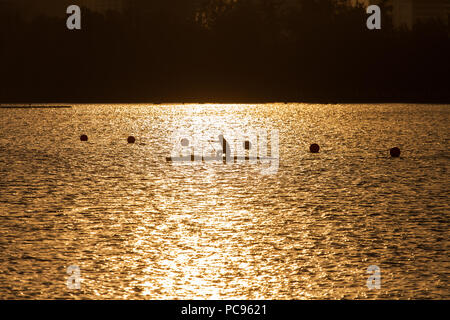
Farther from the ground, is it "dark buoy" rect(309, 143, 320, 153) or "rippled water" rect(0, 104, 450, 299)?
"dark buoy" rect(309, 143, 320, 153)

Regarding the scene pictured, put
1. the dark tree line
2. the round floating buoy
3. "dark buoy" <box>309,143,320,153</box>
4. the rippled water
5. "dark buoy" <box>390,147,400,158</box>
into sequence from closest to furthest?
the rippled water
"dark buoy" <box>390,147,400,158</box>
"dark buoy" <box>309,143,320,153</box>
the round floating buoy
the dark tree line

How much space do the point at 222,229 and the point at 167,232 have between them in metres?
0.84

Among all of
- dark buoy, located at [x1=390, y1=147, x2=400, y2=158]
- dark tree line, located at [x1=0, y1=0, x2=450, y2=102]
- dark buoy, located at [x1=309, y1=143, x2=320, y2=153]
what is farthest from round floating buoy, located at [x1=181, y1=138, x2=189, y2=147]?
dark tree line, located at [x1=0, y1=0, x2=450, y2=102]

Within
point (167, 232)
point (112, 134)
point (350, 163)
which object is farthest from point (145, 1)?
point (167, 232)

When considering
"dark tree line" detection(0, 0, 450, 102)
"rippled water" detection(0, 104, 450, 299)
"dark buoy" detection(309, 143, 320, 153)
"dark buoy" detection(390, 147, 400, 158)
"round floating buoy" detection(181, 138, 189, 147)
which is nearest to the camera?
"rippled water" detection(0, 104, 450, 299)

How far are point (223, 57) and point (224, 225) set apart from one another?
346 feet

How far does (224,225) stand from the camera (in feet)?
45.7

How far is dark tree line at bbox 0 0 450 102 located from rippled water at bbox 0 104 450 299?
86.9 metres

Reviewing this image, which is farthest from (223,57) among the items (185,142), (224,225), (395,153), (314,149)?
(224,225)

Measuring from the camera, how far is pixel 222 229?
13.6m

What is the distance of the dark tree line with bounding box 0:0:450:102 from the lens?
113 m

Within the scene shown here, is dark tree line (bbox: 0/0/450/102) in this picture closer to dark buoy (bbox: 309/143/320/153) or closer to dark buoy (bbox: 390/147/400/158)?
dark buoy (bbox: 309/143/320/153)

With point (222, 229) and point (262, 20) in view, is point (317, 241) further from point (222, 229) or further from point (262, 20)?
point (262, 20)
